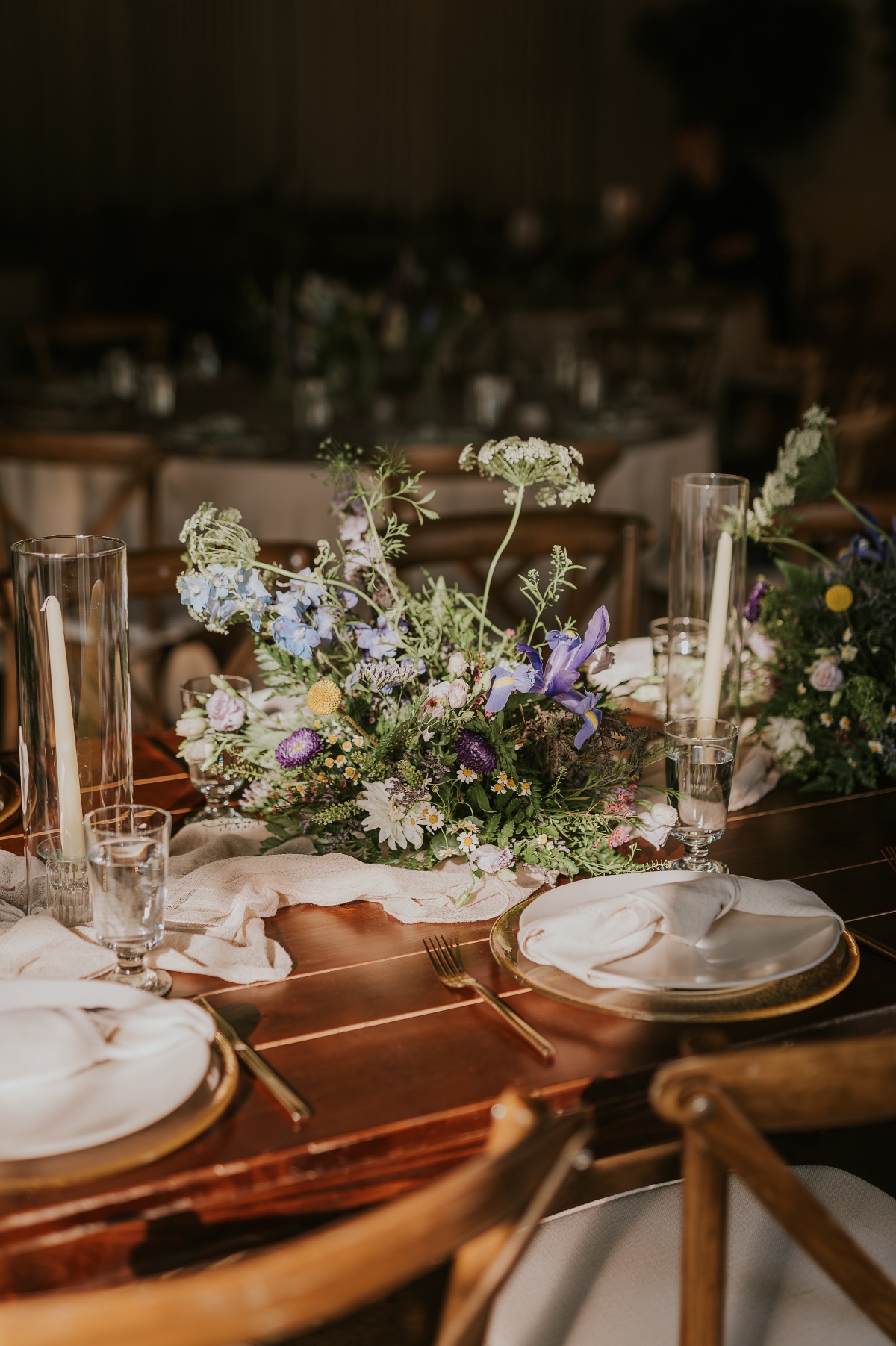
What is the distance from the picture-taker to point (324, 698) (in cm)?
133

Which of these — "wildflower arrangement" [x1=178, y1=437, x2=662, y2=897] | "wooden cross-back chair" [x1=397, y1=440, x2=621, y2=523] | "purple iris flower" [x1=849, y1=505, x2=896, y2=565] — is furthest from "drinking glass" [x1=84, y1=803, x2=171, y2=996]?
"wooden cross-back chair" [x1=397, y1=440, x2=621, y2=523]

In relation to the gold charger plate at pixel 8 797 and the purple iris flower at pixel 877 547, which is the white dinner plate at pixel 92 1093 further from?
the purple iris flower at pixel 877 547

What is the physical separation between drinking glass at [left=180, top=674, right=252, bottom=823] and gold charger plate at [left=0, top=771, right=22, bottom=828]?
0.20 m

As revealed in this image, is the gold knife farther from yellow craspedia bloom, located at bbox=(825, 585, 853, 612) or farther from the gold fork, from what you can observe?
yellow craspedia bloom, located at bbox=(825, 585, 853, 612)

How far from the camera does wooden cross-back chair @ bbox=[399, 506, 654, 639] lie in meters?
2.46

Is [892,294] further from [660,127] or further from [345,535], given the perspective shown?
[345,535]

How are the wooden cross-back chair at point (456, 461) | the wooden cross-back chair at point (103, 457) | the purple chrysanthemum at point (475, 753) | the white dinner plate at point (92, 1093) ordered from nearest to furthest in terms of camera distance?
the white dinner plate at point (92, 1093)
the purple chrysanthemum at point (475, 753)
the wooden cross-back chair at point (456, 461)
the wooden cross-back chair at point (103, 457)

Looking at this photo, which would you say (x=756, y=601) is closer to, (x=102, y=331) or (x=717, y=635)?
(x=717, y=635)

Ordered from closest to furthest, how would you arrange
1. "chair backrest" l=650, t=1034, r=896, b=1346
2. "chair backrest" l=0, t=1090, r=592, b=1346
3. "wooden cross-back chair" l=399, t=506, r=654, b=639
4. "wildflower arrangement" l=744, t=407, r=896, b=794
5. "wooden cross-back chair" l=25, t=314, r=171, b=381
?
"chair backrest" l=0, t=1090, r=592, b=1346 → "chair backrest" l=650, t=1034, r=896, b=1346 → "wildflower arrangement" l=744, t=407, r=896, b=794 → "wooden cross-back chair" l=399, t=506, r=654, b=639 → "wooden cross-back chair" l=25, t=314, r=171, b=381

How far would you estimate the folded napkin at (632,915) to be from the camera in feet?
3.85

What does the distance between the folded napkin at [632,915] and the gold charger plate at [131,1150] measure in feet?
1.01

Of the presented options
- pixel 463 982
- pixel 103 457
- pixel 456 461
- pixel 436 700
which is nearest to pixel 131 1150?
pixel 463 982

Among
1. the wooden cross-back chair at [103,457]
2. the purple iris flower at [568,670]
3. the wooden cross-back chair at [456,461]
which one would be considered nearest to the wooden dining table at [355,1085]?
the purple iris flower at [568,670]

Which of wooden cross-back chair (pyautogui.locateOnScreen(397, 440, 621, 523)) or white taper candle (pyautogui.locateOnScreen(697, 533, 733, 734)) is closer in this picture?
white taper candle (pyautogui.locateOnScreen(697, 533, 733, 734))
